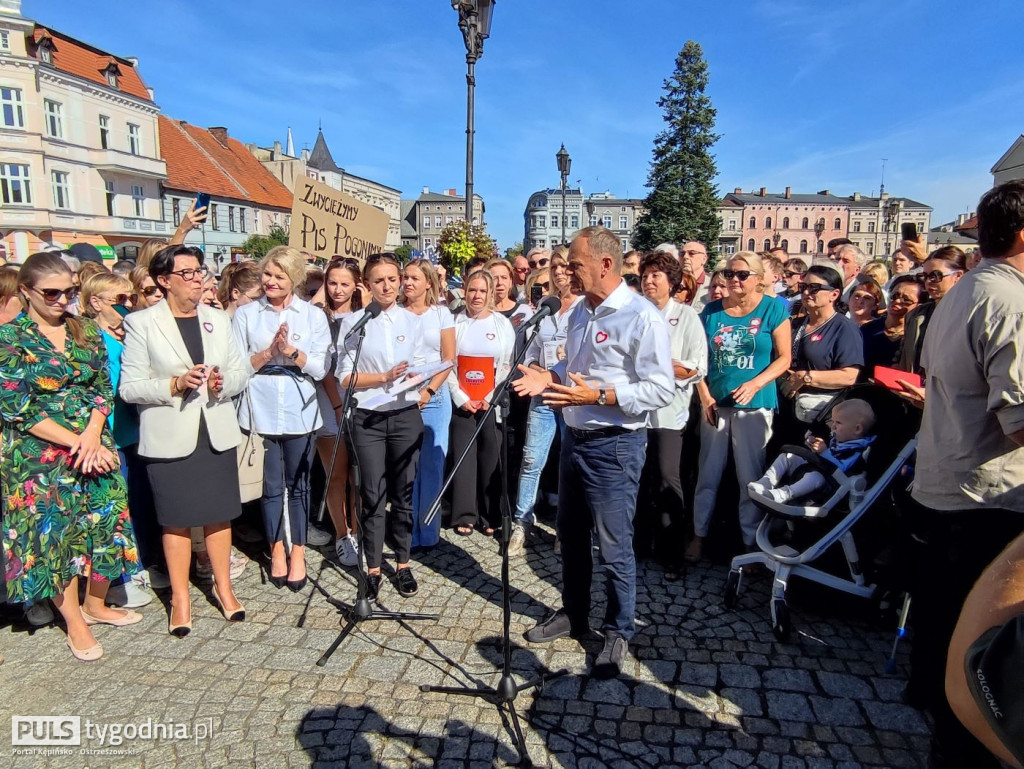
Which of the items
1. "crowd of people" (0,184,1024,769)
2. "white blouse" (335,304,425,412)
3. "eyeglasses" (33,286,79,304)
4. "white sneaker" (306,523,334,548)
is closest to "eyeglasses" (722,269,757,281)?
"crowd of people" (0,184,1024,769)

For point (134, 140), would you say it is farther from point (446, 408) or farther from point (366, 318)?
point (366, 318)

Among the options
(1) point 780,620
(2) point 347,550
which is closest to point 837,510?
(1) point 780,620

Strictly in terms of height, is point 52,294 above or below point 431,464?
above

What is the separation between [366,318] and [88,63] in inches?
1845

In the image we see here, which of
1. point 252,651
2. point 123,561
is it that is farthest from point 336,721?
point 123,561

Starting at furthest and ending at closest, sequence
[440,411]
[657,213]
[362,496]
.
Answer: [657,213] < [440,411] < [362,496]

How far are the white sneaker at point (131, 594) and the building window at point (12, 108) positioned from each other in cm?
4084

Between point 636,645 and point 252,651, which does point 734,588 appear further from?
point 252,651

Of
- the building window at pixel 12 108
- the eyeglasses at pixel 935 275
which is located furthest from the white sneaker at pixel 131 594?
the building window at pixel 12 108

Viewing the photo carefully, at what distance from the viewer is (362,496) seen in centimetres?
417

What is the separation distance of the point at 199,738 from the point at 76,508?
1621 millimetres

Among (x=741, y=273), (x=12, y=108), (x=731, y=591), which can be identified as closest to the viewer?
(x=731, y=591)

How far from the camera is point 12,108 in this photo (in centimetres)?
3312

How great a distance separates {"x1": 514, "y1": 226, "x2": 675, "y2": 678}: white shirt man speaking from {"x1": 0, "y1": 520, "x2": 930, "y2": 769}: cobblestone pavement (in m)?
0.39
